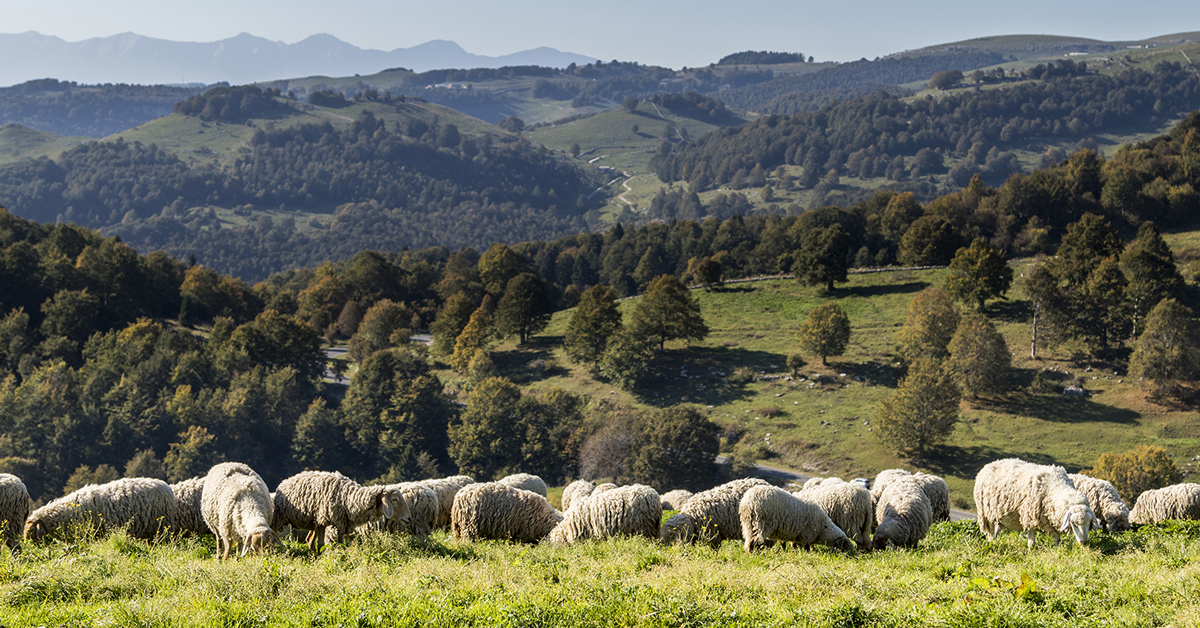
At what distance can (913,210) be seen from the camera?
363 feet

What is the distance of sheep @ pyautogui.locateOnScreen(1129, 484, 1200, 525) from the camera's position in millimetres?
20625

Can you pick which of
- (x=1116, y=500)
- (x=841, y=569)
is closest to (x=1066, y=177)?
(x=1116, y=500)

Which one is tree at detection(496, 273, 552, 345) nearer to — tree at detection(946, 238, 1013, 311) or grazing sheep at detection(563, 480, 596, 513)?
tree at detection(946, 238, 1013, 311)

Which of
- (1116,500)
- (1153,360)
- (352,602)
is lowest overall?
(1153,360)

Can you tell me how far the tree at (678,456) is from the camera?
57.6 meters

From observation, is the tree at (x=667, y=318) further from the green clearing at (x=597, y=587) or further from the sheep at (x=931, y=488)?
the green clearing at (x=597, y=587)

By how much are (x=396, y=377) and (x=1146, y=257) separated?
229 feet

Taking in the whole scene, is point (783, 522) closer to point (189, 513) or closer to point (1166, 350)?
point (189, 513)

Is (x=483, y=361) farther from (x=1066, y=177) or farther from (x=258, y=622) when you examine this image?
(x=1066, y=177)

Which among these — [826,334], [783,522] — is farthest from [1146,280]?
[783,522]

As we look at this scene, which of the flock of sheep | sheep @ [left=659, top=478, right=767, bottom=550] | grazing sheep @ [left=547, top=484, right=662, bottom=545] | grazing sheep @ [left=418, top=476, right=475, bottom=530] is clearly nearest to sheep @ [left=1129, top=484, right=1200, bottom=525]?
the flock of sheep

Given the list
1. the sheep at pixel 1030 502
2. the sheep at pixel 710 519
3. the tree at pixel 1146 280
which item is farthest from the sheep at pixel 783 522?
the tree at pixel 1146 280

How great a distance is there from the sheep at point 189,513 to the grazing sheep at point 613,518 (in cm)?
832

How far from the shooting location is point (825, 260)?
8912 cm
